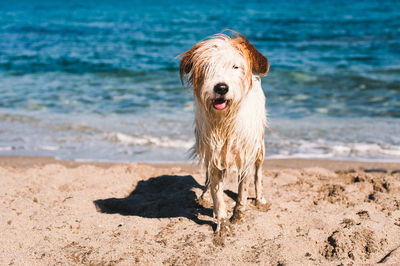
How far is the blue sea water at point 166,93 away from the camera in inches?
271

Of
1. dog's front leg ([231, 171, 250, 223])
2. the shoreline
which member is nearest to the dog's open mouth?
dog's front leg ([231, 171, 250, 223])

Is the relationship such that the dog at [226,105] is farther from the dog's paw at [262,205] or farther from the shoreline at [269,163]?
the shoreline at [269,163]

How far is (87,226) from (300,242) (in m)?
2.03

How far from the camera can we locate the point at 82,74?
1342 cm

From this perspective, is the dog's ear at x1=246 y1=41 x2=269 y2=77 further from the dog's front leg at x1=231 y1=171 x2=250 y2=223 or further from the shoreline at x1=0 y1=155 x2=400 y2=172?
the shoreline at x1=0 y1=155 x2=400 y2=172

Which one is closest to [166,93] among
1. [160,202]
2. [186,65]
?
[160,202]

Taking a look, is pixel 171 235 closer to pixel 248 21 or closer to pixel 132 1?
pixel 248 21

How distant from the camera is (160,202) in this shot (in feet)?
14.8

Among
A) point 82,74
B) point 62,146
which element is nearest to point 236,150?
point 62,146

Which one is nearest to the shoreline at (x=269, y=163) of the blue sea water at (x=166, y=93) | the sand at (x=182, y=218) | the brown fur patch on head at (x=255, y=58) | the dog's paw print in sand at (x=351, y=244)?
the sand at (x=182, y=218)

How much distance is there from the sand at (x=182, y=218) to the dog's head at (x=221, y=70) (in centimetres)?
126

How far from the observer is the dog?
3170mm

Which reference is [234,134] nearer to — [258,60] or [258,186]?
[258,60]

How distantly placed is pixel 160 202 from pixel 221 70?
77.8 inches
